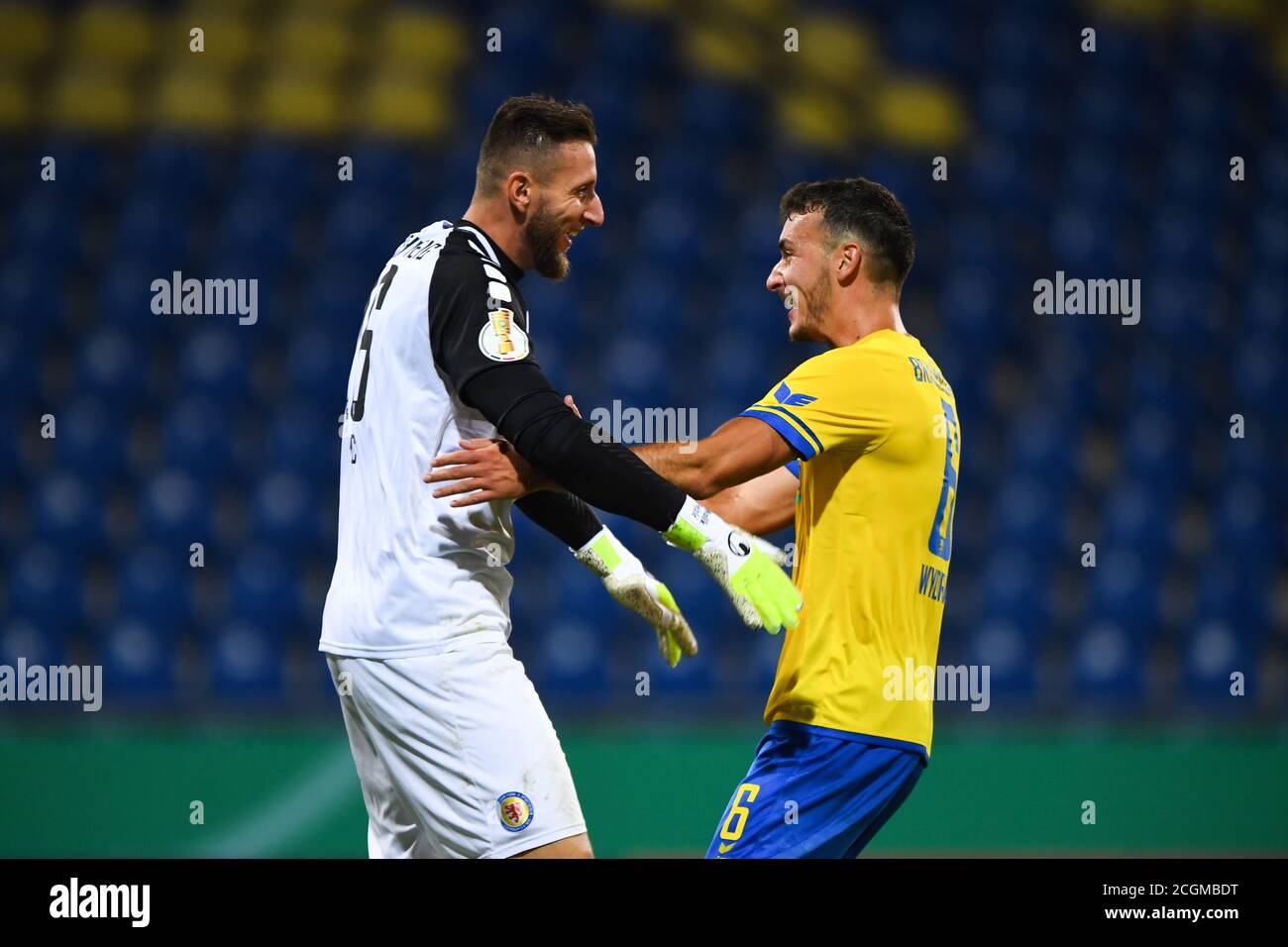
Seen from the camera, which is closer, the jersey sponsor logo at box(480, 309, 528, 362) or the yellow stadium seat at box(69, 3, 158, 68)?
the jersey sponsor logo at box(480, 309, 528, 362)

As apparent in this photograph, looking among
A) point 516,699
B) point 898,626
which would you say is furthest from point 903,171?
point 516,699

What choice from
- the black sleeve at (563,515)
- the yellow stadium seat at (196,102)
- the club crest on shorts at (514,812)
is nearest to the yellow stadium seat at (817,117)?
the yellow stadium seat at (196,102)

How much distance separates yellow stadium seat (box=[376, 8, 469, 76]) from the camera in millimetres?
8836

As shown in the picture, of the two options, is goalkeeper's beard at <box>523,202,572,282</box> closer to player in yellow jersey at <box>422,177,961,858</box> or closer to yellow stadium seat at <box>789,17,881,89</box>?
player in yellow jersey at <box>422,177,961,858</box>

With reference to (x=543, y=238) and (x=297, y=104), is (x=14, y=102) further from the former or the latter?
(x=543, y=238)

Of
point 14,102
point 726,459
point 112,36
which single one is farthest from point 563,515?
point 112,36

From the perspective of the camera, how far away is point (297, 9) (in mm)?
9172

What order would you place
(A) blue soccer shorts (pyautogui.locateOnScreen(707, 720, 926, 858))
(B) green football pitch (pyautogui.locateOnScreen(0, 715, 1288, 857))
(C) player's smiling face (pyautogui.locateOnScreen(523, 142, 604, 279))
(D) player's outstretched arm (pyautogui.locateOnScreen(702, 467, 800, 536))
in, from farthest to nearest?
(B) green football pitch (pyautogui.locateOnScreen(0, 715, 1288, 857))
(D) player's outstretched arm (pyautogui.locateOnScreen(702, 467, 800, 536))
(C) player's smiling face (pyautogui.locateOnScreen(523, 142, 604, 279))
(A) blue soccer shorts (pyautogui.locateOnScreen(707, 720, 926, 858))

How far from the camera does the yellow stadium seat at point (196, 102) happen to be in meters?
8.63

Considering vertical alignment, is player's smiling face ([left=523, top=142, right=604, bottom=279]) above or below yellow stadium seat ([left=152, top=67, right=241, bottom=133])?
below

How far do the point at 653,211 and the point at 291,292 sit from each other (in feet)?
7.40

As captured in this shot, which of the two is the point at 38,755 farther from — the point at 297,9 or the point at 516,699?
the point at 297,9

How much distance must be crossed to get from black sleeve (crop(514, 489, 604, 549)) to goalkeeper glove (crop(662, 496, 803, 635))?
1.47 ft

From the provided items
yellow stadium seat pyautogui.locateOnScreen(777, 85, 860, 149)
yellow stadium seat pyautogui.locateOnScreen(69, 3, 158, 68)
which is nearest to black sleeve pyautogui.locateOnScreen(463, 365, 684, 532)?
yellow stadium seat pyautogui.locateOnScreen(777, 85, 860, 149)
